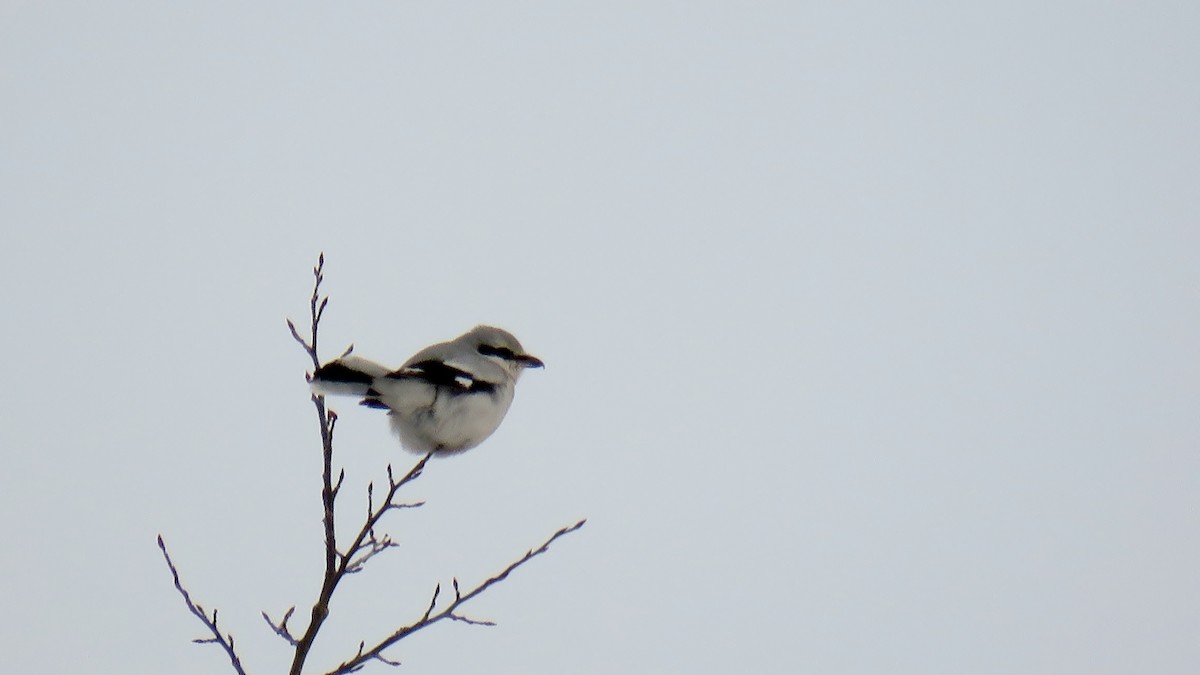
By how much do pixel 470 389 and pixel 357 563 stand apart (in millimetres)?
1671

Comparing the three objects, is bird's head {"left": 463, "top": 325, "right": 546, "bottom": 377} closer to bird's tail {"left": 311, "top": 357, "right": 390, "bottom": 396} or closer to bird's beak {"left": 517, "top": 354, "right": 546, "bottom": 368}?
bird's beak {"left": 517, "top": 354, "right": 546, "bottom": 368}

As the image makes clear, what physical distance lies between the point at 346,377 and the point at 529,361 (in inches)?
66.1

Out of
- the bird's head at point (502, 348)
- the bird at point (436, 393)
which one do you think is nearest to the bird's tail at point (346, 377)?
the bird at point (436, 393)

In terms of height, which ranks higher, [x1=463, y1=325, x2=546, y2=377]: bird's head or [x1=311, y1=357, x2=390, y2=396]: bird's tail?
[x1=463, y1=325, x2=546, y2=377]: bird's head

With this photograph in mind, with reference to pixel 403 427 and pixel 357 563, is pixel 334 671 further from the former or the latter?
pixel 403 427

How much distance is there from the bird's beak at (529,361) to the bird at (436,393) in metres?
0.21

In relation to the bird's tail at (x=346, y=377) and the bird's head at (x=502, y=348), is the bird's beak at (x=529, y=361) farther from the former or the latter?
the bird's tail at (x=346, y=377)

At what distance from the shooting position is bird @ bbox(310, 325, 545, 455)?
4.22m

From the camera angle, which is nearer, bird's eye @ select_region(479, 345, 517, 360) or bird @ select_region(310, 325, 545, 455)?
bird @ select_region(310, 325, 545, 455)

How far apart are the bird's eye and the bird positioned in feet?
0.33

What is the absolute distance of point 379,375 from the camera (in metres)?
4.32

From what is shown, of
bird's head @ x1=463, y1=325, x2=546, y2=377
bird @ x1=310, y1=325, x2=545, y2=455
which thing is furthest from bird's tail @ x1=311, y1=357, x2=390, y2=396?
bird's head @ x1=463, y1=325, x2=546, y2=377

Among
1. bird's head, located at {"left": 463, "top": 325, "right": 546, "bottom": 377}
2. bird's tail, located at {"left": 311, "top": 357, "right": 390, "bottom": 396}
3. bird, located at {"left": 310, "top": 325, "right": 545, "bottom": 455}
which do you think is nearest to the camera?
bird's tail, located at {"left": 311, "top": 357, "right": 390, "bottom": 396}

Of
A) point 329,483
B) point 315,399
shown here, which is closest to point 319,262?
point 315,399
